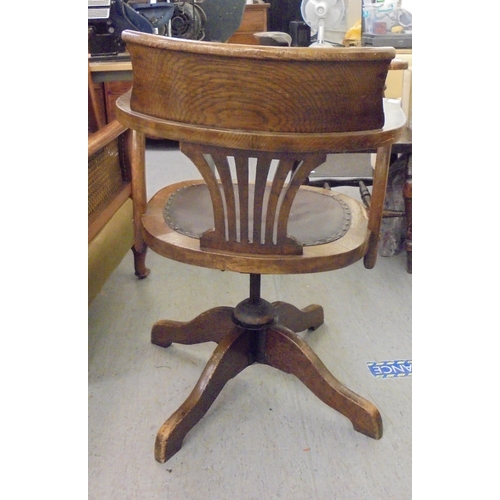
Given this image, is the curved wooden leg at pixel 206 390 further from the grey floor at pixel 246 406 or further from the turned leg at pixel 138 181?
the turned leg at pixel 138 181

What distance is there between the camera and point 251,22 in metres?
3.71

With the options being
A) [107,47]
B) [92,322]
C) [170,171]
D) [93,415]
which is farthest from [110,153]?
[170,171]

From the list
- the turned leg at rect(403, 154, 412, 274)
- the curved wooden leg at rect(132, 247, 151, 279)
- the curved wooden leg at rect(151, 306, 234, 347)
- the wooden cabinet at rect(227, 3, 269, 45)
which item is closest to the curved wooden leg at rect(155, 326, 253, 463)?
the curved wooden leg at rect(151, 306, 234, 347)

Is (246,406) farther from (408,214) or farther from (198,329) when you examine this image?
(408,214)

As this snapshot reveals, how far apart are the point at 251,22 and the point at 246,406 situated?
3103mm

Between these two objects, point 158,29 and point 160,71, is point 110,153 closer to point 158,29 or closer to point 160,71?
point 158,29

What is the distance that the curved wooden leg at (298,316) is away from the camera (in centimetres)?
148

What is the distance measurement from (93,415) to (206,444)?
11.6 inches

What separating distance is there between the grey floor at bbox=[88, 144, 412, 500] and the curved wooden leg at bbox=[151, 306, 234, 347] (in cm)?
5

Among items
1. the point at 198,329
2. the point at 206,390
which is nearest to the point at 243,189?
the point at 206,390

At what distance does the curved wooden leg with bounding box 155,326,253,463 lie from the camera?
45.1 inches

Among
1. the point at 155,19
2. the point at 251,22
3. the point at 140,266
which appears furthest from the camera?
the point at 251,22

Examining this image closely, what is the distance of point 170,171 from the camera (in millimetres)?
3156

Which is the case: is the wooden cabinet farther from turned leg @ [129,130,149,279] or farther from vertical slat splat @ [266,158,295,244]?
vertical slat splat @ [266,158,295,244]
